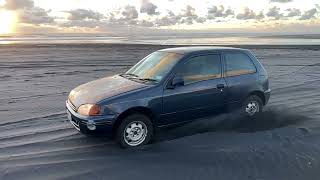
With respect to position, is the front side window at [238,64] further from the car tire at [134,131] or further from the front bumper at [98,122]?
the front bumper at [98,122]

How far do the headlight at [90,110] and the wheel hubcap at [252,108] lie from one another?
365cm

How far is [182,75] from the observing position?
8047 millimetres

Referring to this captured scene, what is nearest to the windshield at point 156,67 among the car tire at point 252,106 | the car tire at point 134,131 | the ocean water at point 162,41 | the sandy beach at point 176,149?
the car tire at point 134,131

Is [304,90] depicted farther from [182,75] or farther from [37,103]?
[37,103]

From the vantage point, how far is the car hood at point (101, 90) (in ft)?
24.4

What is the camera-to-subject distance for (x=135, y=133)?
759cm

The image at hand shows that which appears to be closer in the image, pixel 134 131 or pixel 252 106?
pixel 134 131

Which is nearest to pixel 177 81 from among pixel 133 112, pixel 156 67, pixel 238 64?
pixel 156 67

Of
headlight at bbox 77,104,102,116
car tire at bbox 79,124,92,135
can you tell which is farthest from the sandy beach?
headlight at bbox 77,104,102,116

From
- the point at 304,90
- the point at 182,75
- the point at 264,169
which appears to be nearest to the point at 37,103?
the point at 182,75

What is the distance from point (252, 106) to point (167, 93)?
8.53ft

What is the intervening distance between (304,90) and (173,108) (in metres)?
7.78

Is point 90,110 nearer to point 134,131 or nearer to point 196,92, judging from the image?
point 134,131

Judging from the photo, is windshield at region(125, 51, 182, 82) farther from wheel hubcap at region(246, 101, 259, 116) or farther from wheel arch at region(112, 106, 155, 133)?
wheel hubcap at region(246, 101, 259, 116)
